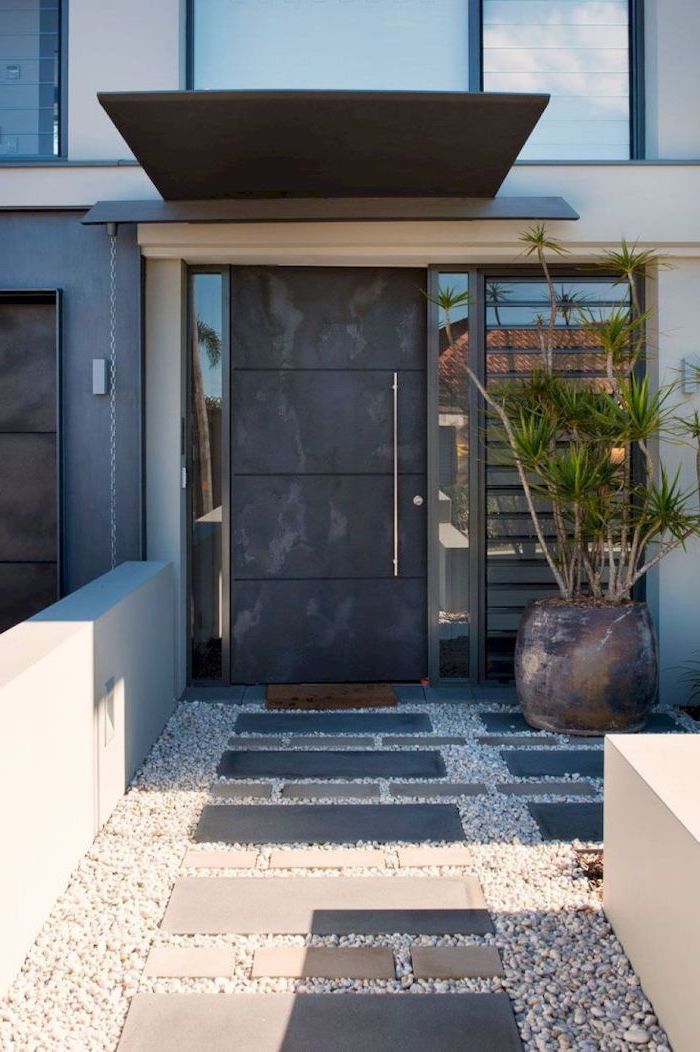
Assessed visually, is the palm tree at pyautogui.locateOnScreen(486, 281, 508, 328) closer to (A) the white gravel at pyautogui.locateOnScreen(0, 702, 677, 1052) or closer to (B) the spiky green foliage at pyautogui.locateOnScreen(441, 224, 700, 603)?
(B) the spiky green foliage at pyautogui.locateOnScreen(441, 224, 700, 603)

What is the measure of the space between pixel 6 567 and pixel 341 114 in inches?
119

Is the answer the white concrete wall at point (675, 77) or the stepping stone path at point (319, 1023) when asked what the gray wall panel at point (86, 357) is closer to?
the white concrete wall at point (675, 77)

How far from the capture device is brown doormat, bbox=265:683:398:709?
5426mm

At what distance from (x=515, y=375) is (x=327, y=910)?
11.5 ft

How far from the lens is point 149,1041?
2.32 m

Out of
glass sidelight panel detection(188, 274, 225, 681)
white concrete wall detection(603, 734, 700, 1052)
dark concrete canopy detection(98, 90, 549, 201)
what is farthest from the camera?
glass sidelight panel detection(188, 274, 225, 681)

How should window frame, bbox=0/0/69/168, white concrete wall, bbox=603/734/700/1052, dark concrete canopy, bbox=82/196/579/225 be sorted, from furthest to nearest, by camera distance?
window frame, bbox=0/0/69/168, dark concrete canopy, bbox=82/196/579/225, white concrete wall, bbox=603/734/700/1052

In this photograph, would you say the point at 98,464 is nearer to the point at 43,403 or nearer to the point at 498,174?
the point at 43,403

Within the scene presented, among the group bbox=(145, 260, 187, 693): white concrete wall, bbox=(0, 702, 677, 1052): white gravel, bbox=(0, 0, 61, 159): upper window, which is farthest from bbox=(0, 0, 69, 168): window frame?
bbox=(0, 702, 677, 1052): white gravel

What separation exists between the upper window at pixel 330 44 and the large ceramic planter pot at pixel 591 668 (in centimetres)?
301

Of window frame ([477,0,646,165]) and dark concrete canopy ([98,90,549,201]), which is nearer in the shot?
dark concrete canopy ([98,90,549,201])

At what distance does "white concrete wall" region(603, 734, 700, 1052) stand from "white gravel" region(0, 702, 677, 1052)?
0.29 ft

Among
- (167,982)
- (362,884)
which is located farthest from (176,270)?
(167,982)

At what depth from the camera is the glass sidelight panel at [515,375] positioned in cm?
575
